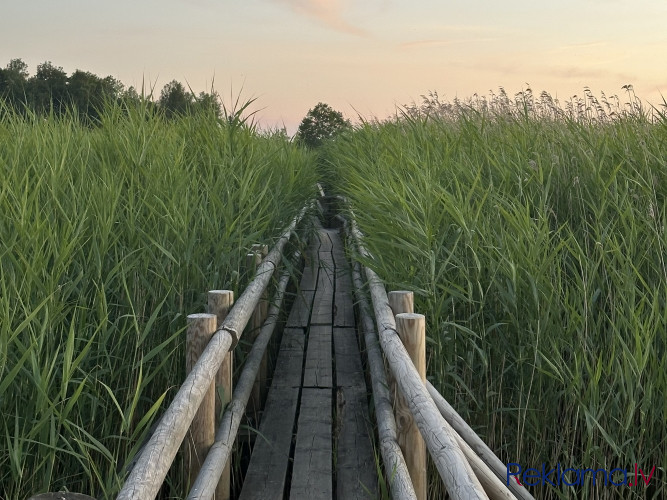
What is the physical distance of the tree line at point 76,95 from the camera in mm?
5918

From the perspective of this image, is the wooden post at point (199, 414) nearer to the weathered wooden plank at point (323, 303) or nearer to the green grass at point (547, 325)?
the green grass at point (547, 325)

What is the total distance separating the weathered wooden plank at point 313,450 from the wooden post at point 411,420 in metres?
0.42

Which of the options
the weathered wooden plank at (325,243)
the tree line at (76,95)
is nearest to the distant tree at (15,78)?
the tree line at (76,95)

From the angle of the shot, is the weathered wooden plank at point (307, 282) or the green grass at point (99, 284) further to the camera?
the weathered wooden plank at point (307, 282)

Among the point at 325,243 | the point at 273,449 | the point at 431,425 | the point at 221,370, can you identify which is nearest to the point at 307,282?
the point at 325,243

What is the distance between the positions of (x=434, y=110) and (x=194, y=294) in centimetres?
563

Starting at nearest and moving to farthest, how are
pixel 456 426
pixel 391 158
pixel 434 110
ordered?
pixel 456 426
pixel 391 158
pixel 434 110

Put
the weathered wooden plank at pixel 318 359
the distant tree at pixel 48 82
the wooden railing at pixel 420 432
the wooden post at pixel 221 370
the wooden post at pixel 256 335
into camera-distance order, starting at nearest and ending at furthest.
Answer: the wooden railing at pixel 420 432
the wooden post at pixel 221 370
the wooden post at pixel 256 335
the weathered wooden plank at pixel 318 359
the distant tree at pixel 48 82

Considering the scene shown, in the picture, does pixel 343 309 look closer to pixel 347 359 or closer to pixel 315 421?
pixel 347 359

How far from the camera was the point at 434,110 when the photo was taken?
846 centimetres

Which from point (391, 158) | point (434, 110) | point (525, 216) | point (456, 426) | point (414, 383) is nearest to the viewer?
point (414, 383)

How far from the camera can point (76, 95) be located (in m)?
45.3

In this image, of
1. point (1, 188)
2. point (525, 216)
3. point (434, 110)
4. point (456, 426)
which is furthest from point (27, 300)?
point (434, 110)

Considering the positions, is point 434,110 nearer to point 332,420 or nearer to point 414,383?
point 332,420
